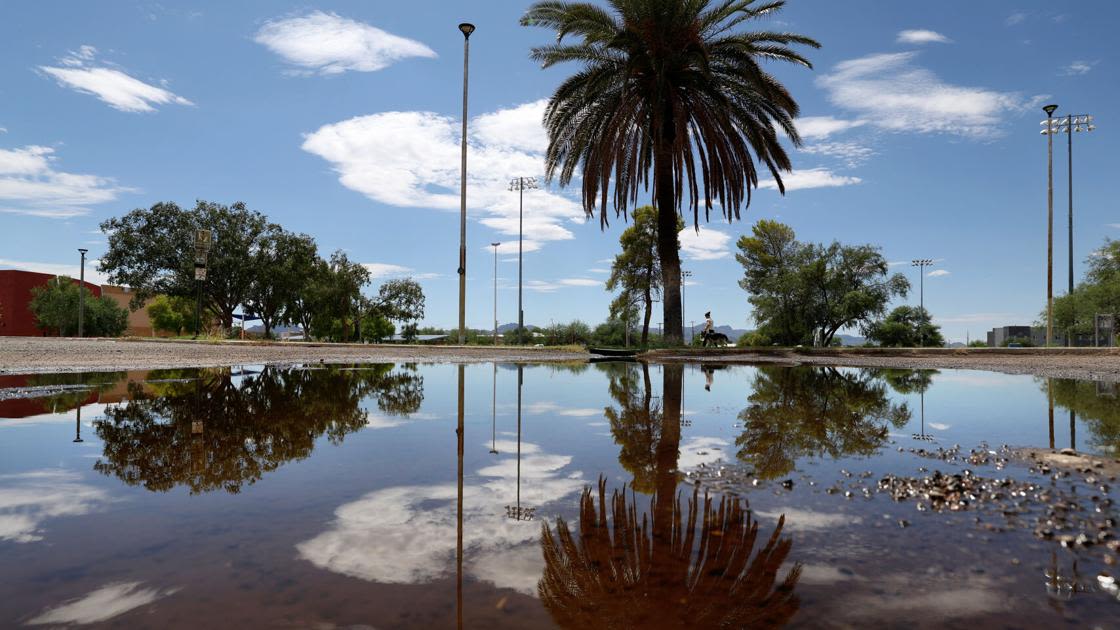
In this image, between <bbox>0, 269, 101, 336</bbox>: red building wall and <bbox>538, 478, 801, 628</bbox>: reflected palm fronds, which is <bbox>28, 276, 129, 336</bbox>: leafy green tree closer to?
<bbox>0, 269, 101, 336</bbox>: red building wall

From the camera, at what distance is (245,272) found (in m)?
41.6

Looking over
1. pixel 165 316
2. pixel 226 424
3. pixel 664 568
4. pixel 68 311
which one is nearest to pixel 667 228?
pixel 226 424

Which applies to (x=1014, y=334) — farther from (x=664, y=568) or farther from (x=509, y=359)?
(x=664, y=568)

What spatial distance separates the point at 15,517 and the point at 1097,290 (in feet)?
173

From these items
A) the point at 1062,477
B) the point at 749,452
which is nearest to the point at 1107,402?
the point at 1062,477

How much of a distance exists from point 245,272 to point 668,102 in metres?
34.4

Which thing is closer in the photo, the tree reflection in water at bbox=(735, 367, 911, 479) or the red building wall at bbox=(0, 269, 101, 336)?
the tree reflection in water at bbox=(735, 367, 911, 479)

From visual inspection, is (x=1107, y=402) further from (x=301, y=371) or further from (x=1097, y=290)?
(x=1097, y=290)

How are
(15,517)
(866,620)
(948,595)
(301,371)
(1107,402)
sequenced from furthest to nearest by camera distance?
(301,371), (1107,402), (15,517), (948,595), (866,620)

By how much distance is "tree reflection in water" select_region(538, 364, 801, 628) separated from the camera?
2.16 m

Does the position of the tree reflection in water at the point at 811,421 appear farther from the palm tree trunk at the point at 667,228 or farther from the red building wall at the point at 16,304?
the red building wall at the point at 16,304

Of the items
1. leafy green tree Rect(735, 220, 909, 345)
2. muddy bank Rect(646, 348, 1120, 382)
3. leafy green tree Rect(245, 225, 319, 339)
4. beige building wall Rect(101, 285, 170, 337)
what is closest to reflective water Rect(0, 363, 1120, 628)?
muddy bank Rect(646, 348, 1120, 382)

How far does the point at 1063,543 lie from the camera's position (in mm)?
2809

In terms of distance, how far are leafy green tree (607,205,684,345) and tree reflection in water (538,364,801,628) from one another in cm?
3428
